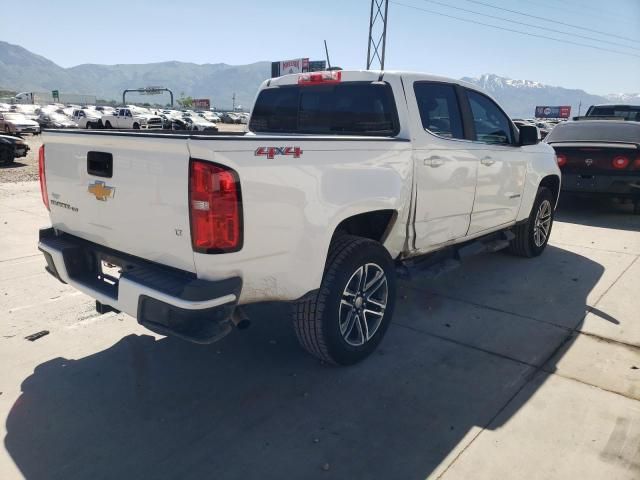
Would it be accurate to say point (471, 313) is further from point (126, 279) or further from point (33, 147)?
point (33, 147)

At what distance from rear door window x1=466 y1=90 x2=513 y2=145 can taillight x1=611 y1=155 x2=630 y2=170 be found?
4.26 meters

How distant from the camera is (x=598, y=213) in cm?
911

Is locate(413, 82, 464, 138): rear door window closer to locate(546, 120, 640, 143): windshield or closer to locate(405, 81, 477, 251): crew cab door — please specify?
locate(405, 81, 477, 251): crew cab door

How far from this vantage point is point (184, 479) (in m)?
2.32

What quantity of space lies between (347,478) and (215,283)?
114 cm

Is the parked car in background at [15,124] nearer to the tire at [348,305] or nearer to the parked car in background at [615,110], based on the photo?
the parked car in background at [615,110]

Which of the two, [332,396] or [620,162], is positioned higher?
[620,162]

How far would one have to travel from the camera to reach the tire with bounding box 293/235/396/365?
10.1 ft

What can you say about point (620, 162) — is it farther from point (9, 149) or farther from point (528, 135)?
Result: point (9, 149)

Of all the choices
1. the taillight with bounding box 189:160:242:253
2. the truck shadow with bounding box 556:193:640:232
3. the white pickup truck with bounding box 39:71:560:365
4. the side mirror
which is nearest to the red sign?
the truck shadow with bounding box 556:193:640:232

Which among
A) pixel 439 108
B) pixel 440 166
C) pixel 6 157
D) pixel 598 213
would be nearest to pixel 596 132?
pixel 598 213

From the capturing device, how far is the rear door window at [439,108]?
386cm

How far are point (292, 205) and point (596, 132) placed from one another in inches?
326

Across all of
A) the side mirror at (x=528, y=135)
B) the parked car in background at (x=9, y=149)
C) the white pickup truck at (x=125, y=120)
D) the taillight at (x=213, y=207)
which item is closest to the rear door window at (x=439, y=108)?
the side mirror at (x=528, y=135)
